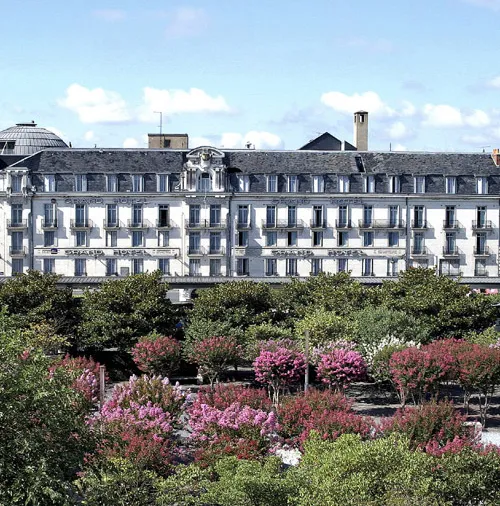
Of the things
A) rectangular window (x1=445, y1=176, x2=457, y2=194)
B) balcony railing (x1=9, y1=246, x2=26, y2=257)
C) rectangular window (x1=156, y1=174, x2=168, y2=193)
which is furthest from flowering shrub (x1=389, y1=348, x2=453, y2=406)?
balcony railing (x1=9, y1=246, x2=26, y2=257)

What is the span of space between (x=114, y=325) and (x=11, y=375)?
31.4 meters

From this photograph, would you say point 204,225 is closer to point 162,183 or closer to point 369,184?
point 162,183

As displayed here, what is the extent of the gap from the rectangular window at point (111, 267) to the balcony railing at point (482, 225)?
29747mm

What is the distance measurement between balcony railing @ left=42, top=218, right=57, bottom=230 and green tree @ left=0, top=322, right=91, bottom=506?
6210 cm

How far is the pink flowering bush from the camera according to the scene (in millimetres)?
48594

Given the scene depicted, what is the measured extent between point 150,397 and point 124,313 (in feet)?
66.8

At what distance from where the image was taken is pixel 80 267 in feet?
291

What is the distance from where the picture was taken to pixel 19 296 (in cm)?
5800

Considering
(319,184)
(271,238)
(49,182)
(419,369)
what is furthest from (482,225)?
(419,369)

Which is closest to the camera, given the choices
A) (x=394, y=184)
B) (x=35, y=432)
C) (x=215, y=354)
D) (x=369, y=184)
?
(x=35, y=432)

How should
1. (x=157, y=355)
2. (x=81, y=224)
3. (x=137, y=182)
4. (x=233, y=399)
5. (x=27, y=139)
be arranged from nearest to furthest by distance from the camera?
(x=233, y=399), (x=157, y=355), (x=81, y=224), (x=137, y=182), (x=27, y=139)

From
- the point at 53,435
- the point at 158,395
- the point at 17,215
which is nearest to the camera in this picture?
the point at 53,435

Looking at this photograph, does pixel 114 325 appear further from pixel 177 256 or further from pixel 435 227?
pixel 435 227

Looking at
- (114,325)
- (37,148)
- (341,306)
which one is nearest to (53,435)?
(114,325)
